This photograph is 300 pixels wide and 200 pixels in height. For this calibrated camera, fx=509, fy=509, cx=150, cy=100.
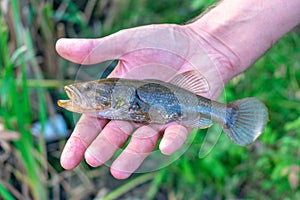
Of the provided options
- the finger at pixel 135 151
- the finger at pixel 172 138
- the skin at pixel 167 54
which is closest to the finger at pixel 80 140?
the skin at pixel 167 54

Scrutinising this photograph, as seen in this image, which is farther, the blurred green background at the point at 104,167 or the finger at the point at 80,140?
the blurred green background at the point at 104,167

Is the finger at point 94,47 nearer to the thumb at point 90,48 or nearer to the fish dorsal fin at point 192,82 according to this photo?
the thumb at point 90,48

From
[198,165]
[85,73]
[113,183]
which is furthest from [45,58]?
[198,165]

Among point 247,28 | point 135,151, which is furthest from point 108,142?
point 247,28

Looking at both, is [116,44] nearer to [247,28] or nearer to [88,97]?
[88,97]

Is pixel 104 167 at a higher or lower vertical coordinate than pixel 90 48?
lower

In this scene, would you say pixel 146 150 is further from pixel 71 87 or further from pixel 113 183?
pixel 113 183

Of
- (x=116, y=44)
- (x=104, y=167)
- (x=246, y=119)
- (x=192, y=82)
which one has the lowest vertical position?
(x=104, y=167)
